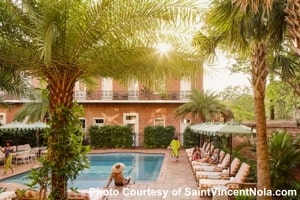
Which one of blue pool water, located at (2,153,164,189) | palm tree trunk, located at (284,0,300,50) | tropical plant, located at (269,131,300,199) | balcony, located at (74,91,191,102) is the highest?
balcony, located at (74,91,191,102)

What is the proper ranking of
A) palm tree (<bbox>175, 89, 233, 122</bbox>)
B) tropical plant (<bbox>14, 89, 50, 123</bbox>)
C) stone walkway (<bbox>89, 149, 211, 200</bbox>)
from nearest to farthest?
stone walkway (<bbox>89, 149, 211, 200</bbox>)
tropical plant (<bbox>14, 89, 50, 123</bbox>)
palm tree (<bbox>175, 89, 233, 122</bbox>)

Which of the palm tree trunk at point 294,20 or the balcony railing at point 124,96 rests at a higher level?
the balcony railing at point 124,96

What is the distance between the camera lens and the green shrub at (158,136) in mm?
25516

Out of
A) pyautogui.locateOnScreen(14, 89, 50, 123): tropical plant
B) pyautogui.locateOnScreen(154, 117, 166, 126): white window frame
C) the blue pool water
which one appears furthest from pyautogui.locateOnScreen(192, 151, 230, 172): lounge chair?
pyautogui.locateOnScreen(154, 117, 166, 126): white window frame

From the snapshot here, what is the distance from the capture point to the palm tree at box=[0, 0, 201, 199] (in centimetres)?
608

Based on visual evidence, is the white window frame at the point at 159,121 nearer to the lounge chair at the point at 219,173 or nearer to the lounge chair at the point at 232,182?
the lounge chair at the point at 219,173

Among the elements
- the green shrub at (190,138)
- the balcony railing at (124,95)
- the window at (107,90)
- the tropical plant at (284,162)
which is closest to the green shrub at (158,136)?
the green shrub at (190,138)

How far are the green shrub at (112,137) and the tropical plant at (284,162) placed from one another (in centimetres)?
1712

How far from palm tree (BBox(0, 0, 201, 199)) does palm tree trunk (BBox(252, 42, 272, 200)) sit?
1.53 m

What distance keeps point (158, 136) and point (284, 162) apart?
1695 centimetres

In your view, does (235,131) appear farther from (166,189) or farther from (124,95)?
(124,95)

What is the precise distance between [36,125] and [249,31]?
44.0 ft

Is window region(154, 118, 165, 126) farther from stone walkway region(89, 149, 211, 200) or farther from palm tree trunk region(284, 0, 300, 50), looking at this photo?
palm tree trunk region(284, 0, 300, 50)

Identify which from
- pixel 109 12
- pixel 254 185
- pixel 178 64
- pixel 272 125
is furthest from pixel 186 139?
pixel 109 12
